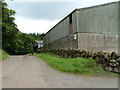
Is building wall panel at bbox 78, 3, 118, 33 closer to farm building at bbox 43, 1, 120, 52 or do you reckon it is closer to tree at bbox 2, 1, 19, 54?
farm building at bbox 43, 1, 120, 52

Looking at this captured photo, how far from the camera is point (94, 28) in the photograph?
646 inches

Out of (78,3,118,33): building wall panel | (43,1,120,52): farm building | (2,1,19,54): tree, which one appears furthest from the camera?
(2,1,19,54): tree

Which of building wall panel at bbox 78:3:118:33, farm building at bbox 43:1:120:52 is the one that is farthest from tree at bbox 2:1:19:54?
building wall panel at bbox 78:3:118:33

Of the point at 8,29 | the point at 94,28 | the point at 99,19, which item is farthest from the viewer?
the point at 8,29

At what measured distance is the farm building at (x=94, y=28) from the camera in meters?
15.6

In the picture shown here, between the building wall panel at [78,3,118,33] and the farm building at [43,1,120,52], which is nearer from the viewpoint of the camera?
the farm building at [43,1,120,52]

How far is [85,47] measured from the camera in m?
15.4

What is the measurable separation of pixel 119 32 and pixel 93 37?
4.43 metres

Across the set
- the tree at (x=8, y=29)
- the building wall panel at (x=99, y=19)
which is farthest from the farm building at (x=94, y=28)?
the tree at (x=8, y=29)

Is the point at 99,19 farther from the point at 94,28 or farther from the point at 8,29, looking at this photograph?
the point at 8,29

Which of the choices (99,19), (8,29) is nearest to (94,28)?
(99,19)

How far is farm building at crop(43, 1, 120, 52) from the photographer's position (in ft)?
51.3

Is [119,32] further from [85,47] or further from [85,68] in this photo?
Result: [85,68]

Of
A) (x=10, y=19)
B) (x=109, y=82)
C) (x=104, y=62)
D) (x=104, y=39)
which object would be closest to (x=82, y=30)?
(x=104, y=39)
